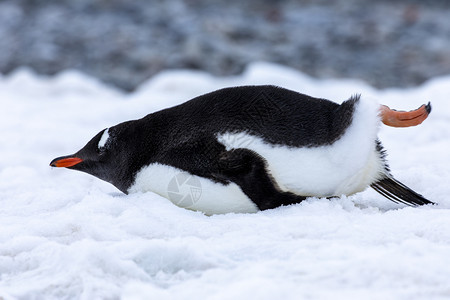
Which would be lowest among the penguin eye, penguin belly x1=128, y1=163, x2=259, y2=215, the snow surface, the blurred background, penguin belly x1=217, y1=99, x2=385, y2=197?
the snow surface

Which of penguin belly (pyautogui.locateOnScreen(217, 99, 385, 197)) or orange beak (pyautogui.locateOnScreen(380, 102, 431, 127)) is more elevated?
orange beak (pyautogui.locateOnScreen(380, 102, 431, 127))

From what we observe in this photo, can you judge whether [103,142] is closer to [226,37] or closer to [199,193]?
[199,193]

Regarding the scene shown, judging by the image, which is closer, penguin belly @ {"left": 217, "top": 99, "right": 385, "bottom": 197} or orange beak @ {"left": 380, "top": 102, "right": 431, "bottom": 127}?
penguin belly @ {"left": 217, "top": 99, "right": 385, "bottom": 197}

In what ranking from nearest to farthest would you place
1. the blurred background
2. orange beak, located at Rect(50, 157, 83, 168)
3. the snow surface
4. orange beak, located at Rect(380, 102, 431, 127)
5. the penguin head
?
the snow surface → orange beak, located at Rect(380, 102, 431, 127) → the penguin head → orange beak, located at Rect(50, 157, 83, 168) → the blurred background

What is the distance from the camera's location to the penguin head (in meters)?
2.17

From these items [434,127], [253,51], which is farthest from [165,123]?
[253,51]

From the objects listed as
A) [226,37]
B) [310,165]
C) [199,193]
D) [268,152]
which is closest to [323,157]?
[310,165]

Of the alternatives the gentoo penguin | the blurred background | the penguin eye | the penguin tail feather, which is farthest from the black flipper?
the blurred background

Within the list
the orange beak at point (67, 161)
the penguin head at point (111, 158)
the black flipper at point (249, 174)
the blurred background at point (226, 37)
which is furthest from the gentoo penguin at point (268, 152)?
the blurred background at point (226, 37)

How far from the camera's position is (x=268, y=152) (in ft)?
6.14

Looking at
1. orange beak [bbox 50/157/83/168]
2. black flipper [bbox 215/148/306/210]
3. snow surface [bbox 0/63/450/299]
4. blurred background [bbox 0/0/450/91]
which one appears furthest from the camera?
blurred background [bbox 0/0/450/91]

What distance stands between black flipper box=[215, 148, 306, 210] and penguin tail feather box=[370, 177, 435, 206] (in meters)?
0.36

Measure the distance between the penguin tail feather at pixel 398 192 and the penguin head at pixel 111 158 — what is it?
2.81 feet

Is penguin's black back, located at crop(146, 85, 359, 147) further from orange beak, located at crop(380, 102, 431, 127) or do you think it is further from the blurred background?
the blurred background
